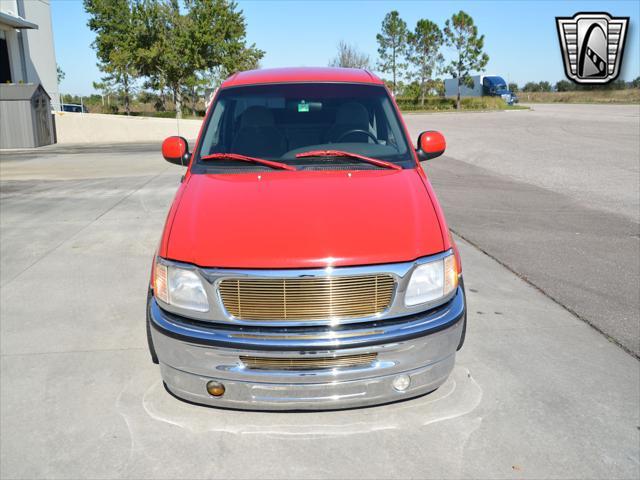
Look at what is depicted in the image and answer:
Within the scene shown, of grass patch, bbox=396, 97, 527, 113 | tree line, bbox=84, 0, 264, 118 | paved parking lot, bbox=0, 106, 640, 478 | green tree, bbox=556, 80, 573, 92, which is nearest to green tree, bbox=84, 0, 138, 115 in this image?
tree line, bbox=84, 0, 264, 118

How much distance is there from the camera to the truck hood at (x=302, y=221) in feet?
9.36

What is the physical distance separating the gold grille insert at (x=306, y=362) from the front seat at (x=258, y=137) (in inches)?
66.6

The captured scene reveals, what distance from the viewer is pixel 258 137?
416 cm

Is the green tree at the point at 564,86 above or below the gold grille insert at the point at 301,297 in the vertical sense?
above

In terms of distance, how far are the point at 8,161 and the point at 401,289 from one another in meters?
18.5

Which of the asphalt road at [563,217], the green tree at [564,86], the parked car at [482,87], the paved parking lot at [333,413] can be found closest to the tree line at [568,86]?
the green tree at [564,86]

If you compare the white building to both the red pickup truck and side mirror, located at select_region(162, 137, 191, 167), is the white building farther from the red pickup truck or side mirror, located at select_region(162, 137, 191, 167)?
the red pickup truck

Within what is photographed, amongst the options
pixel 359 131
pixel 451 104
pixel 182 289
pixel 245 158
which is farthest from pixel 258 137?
pixel 451 104

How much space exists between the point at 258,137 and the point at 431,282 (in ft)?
5.99

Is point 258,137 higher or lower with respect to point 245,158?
higher

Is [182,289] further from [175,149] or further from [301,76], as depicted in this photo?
[301,76]

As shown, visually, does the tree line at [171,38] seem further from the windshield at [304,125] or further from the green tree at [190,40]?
the windshield at [304,125]

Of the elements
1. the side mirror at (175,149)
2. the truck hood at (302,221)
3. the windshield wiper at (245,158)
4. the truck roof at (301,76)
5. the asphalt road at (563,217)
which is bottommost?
the asphalt road at (563,217)

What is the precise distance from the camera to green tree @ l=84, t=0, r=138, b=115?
134ft
